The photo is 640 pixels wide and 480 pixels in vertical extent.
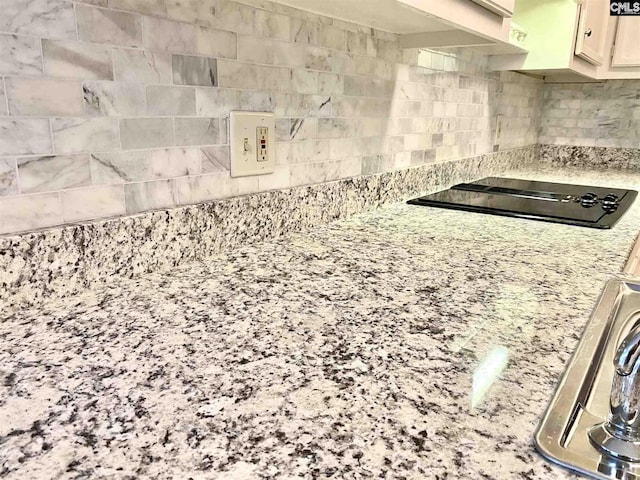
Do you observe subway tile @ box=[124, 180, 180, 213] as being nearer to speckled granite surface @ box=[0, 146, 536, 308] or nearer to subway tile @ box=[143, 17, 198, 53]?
speckled granite surface @ box=[0, 146, 536, 308]

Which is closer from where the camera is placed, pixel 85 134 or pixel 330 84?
pixel 85 134

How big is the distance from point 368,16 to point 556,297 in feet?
2.33

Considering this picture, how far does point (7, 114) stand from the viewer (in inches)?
25.2

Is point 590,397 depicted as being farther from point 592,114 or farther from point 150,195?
point 592,114

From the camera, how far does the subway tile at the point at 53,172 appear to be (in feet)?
2.20

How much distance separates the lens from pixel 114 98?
29.7 inches

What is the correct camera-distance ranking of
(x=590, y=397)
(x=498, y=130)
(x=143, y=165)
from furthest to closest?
(x=498, y=130), (x=143, y=165), (x=590, y=397)

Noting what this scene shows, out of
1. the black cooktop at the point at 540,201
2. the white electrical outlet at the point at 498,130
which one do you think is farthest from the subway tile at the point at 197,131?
the white electrical outlet at the point at 498,130

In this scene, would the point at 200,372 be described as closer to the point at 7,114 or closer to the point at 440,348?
the point at 440,348

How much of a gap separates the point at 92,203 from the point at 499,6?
38.3 inches

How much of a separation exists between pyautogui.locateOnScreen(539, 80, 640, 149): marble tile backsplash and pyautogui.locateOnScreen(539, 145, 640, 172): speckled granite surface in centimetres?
3

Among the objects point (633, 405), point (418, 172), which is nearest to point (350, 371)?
point (633, 405)

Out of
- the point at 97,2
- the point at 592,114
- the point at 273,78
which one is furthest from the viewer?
the point at 592,114

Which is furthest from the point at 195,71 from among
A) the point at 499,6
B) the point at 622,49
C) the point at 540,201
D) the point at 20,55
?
the point at 622,49
